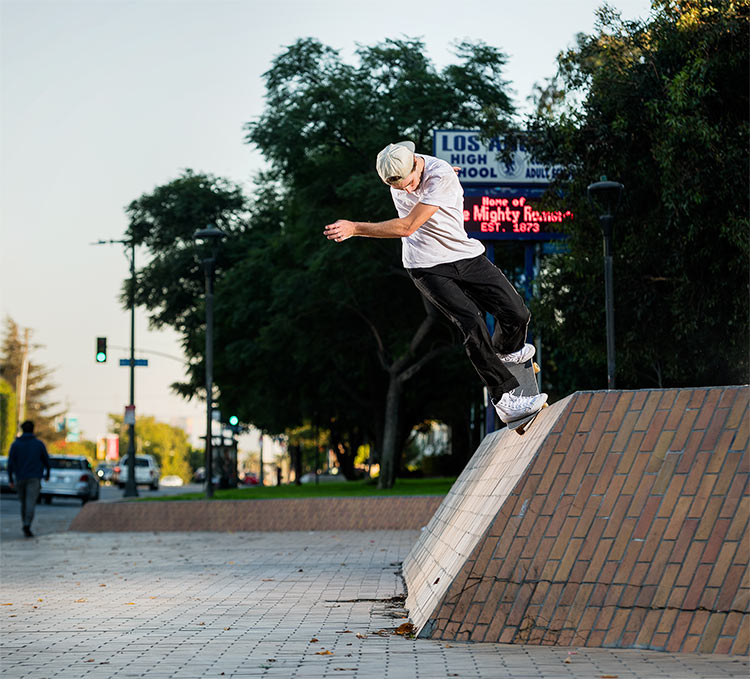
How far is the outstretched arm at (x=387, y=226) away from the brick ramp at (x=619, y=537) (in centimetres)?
142

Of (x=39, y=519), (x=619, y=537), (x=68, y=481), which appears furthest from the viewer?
(x=68, y=481)

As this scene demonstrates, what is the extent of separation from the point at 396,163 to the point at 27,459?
1419 cm

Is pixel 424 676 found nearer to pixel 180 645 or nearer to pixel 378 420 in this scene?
pixel 180 645

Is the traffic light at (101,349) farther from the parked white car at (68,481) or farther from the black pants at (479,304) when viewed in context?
the black pants at (479,304)

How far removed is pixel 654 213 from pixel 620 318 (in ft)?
7.65

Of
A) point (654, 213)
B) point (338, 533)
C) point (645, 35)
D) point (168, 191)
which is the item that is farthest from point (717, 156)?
point (168, 191)

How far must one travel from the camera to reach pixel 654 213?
2138 centimetres

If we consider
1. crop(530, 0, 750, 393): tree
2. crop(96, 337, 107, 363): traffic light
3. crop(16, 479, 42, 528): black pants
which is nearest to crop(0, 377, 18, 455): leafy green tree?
crop(96, 337, 107, 363): traffic light

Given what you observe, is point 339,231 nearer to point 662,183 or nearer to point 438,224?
point 438,224

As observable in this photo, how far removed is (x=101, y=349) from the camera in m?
32.7

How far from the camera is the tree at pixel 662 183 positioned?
19516 millimetres

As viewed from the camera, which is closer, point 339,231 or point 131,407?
point 339,231

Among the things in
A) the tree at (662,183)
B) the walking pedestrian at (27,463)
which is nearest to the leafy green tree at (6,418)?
the walking pedestrian at (27,463)

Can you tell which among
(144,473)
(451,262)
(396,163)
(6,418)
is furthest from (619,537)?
(6,418)
